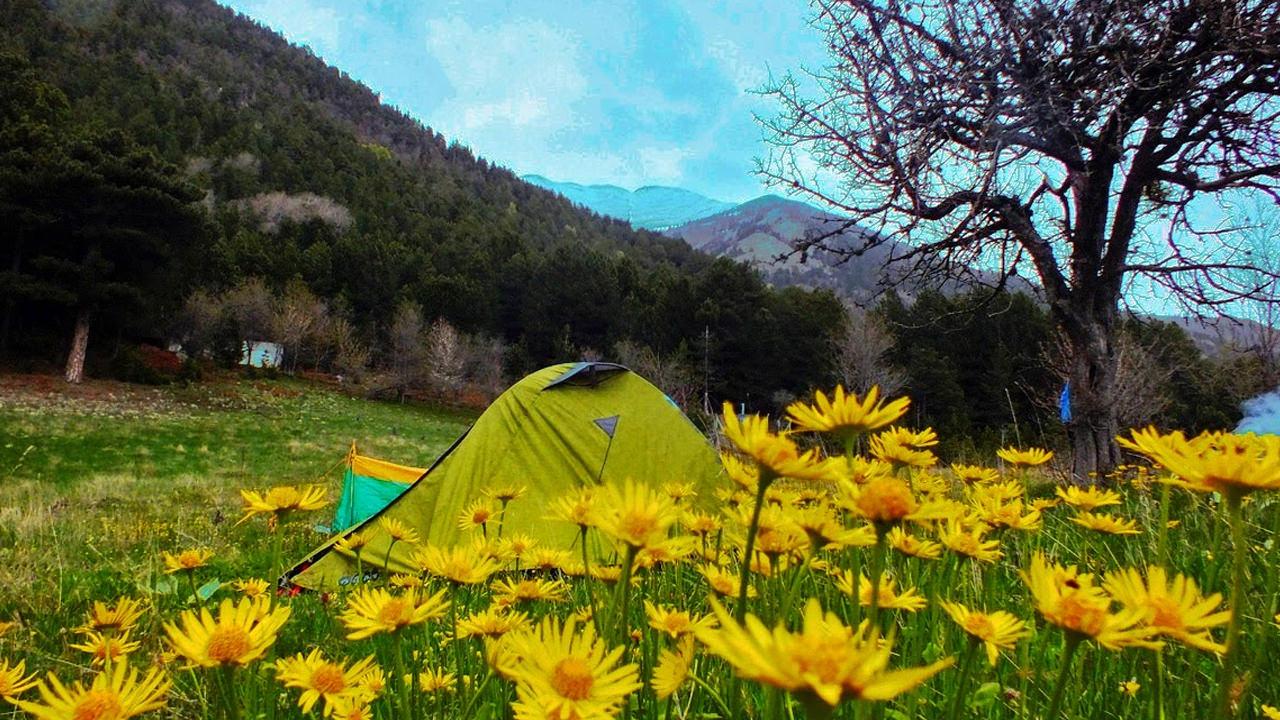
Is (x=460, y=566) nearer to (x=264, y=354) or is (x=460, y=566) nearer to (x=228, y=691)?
(x=228, y=691)

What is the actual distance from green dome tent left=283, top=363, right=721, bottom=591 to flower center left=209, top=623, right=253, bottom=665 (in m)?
3.36

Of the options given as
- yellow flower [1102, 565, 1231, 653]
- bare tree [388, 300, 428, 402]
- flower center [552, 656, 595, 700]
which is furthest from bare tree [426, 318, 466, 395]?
yellow flower [1102, 565, 1231, 653]

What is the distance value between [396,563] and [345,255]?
4080cm

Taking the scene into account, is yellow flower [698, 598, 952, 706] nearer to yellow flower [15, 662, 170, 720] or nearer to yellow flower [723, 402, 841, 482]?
yellow flower [723, 402, 841, 482]

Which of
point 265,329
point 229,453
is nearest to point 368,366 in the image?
point 265,329

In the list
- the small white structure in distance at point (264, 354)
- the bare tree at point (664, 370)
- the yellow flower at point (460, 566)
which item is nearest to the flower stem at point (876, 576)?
the yellow flower at point (460, 566)

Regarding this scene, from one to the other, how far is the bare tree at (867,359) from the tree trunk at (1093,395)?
75.4 ft

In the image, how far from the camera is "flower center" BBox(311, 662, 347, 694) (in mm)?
873

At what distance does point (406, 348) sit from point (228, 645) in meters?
34.2

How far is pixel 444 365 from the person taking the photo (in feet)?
104

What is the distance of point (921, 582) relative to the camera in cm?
151

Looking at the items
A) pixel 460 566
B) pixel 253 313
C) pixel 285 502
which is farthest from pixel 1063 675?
pixel 253 313

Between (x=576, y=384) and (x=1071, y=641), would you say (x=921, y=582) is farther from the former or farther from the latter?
(x=576, y=384)

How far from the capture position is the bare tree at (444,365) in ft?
104
